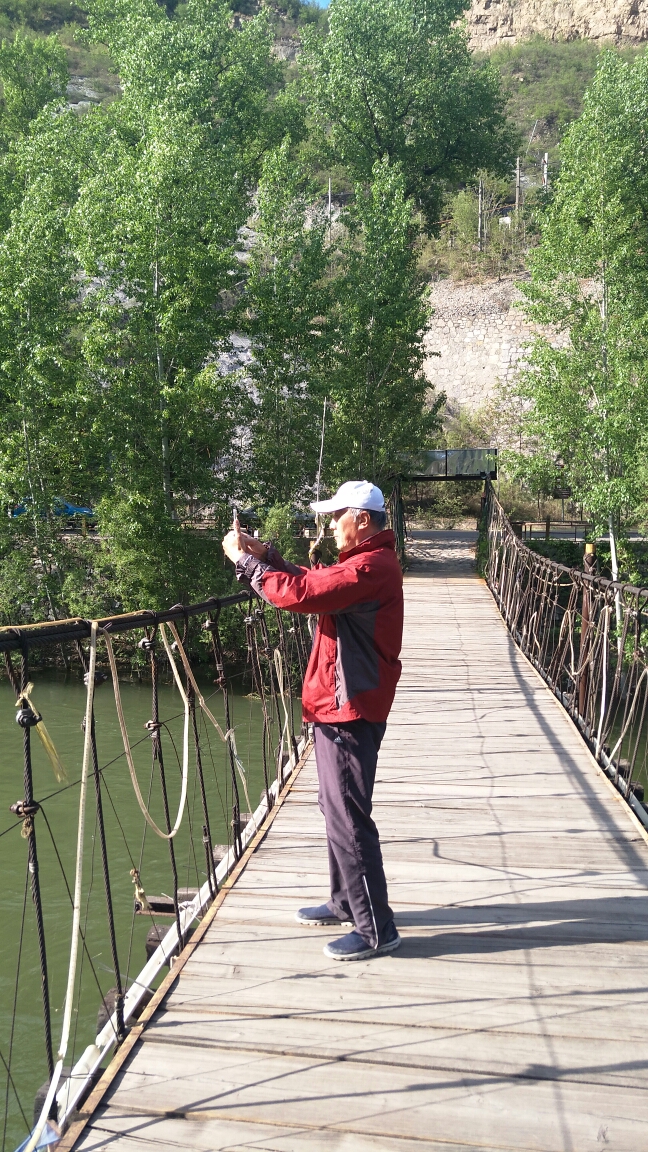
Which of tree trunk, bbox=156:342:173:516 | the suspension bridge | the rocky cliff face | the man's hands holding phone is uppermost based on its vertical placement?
the rocky cliff face

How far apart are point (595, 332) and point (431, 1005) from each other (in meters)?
16.1

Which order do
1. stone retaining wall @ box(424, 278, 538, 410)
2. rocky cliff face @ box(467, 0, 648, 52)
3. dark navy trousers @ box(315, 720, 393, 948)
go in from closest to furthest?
dark navy trousers @ box(315, 720, 393, 948) → stone retaining wall @ box(424, 278, 538, 410) → rocky cliff face @ box(467, 0, 648, 52)

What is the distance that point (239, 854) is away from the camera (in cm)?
324

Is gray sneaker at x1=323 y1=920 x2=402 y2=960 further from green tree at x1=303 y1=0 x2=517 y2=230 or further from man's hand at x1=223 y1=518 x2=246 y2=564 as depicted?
green tree at x1=303 y1=0 x2=517 y2=230

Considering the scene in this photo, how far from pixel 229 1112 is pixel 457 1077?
1.63ft

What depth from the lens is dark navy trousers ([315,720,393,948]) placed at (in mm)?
2350

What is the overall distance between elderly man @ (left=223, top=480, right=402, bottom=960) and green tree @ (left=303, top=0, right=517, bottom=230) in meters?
22.2

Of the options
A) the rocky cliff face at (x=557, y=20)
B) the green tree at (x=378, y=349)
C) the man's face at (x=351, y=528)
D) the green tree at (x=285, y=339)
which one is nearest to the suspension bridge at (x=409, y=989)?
the man's face at (x=351, y=528)

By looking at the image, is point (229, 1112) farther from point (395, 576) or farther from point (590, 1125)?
point (395, 576)

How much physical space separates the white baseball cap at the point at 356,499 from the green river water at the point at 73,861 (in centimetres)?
102

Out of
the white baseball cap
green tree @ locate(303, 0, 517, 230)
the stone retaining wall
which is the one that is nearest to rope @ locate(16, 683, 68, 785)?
the white baseball cap

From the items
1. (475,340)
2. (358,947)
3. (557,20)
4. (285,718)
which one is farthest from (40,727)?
(557,20)

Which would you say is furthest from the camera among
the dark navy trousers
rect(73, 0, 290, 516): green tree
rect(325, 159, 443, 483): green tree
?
rect(325, 159, 443, 483): green tree

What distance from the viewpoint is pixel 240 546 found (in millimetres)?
2320
